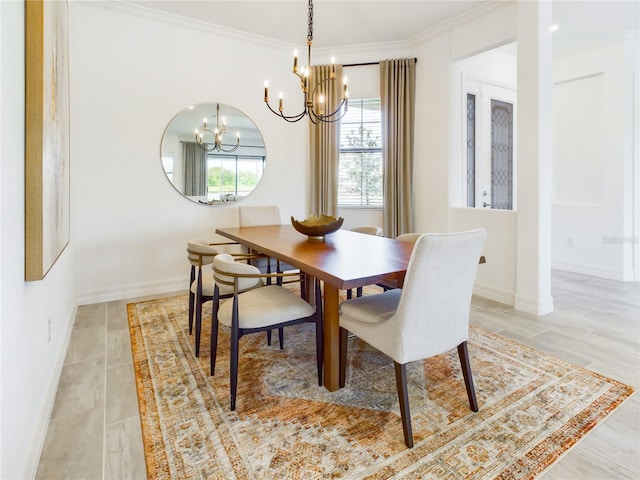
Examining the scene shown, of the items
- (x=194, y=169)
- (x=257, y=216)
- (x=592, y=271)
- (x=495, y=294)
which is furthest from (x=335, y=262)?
(x=592, y=271)

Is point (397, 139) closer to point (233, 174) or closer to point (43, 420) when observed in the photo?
point (233, 174)

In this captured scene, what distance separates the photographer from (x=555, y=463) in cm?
148

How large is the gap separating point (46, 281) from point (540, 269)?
3617mm

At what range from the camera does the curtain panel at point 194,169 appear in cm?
404

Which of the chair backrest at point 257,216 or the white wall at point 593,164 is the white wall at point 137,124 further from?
the white wall at point 593,164

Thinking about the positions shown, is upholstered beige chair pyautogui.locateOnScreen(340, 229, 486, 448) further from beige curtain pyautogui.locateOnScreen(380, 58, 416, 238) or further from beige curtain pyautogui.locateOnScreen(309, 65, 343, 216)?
beige curtain pyautogui.locateOnScreen(309, 65, 343, 216)

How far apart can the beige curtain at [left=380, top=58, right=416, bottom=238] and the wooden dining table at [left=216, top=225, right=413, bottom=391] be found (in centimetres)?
186

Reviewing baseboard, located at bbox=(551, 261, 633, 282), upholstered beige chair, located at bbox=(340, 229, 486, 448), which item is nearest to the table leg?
upholstered beige chair, located at bbox=(340, 229, 486, 448)

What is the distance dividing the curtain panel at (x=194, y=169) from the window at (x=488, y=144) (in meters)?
3.03

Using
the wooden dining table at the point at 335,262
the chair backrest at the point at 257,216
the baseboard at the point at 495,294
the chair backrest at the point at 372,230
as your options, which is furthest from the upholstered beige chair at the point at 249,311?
the baseboard at the point at 495,294

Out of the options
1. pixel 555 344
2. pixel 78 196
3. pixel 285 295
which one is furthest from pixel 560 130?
pixel 78 196

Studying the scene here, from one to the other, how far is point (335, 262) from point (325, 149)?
3.01m

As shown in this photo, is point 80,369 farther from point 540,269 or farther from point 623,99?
point 623,99

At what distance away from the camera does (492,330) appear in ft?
9.36
